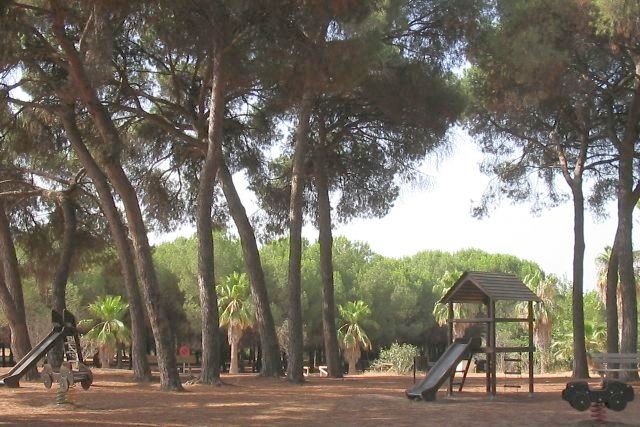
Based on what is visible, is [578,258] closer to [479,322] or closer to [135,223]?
[479,322]

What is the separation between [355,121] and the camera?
73.3 feet

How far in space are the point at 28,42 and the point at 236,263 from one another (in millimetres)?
28173

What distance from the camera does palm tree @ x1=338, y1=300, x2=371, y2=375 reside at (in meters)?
41.2

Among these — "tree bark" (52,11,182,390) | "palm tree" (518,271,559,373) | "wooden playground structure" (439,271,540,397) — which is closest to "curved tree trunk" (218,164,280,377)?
"tree bark" (52,11,182,390)

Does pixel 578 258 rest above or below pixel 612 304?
above

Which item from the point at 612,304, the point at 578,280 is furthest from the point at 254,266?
the point at 612,304

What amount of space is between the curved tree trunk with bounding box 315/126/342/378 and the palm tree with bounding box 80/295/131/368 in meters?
17.0

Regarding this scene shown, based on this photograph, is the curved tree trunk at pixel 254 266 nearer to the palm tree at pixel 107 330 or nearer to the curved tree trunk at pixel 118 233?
the curved tree trunk at pixel 118 233

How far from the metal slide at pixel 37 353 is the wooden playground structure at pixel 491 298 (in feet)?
24.5

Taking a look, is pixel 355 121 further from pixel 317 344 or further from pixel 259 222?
pixel 317 344

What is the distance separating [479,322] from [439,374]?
126 cm

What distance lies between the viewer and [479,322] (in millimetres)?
15352

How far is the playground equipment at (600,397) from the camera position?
36.9 ft

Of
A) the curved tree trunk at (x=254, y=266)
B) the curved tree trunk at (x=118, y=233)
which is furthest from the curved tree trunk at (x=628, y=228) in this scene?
the curved tree trunk at (x=118, y=233)
